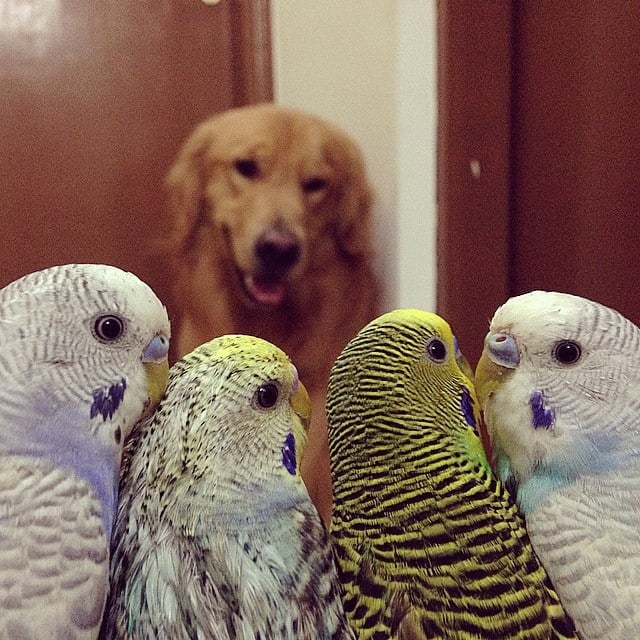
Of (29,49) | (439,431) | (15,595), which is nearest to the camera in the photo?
(15,595)

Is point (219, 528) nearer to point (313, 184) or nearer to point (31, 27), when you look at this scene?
point (313, 184)

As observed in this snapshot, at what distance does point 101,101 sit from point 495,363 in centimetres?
75

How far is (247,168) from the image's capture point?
102cm

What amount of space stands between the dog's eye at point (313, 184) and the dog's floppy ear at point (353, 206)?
3cm

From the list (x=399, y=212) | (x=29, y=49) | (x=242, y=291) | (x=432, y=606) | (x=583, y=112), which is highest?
(x=29, y=49)

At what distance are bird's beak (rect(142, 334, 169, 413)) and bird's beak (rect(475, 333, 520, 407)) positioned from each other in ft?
0.93

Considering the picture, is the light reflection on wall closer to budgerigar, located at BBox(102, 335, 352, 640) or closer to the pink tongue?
the pink tongue

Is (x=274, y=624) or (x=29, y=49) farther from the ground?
(x=29, y=49)

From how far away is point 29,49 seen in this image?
3.28 feet

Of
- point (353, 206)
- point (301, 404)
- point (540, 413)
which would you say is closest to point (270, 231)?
point (353, 206)

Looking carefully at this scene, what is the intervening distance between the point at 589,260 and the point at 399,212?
0.36 metres

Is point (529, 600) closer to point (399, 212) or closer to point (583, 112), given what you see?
point (399, 212)

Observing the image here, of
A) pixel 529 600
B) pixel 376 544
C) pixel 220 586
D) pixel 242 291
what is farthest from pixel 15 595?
pixel 242 291

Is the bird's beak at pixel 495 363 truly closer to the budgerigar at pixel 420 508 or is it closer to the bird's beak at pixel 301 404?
the budgerigar at pixel 420 508
